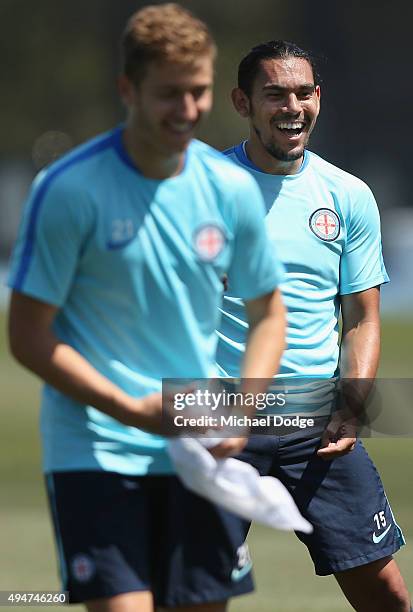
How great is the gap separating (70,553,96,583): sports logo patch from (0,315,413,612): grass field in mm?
3038

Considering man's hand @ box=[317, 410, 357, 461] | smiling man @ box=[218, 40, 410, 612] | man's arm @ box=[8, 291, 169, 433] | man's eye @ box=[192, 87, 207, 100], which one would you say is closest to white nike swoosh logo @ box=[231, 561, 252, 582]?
man's arm @ box=[8, 291, 169, 433]

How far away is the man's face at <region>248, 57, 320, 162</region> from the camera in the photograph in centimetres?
598

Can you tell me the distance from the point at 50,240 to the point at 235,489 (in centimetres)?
93

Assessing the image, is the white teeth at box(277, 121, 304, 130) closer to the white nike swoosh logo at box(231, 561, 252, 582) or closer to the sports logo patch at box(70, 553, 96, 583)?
the white nike swoosh logo at box(231, 561, 252, 582)

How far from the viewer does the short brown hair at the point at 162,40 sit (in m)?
4.17

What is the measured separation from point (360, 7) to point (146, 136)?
155ft

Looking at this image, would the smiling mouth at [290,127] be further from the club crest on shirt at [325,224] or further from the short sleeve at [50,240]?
the short sleeve at [50,240]

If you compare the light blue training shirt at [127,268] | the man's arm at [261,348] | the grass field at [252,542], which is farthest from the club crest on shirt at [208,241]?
the grass field at [252,542]

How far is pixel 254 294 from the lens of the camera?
455cm

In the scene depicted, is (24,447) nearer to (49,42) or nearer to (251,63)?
(251,63)

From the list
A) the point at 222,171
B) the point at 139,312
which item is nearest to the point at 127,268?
the point at 139,312

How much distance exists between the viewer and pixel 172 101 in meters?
4.20

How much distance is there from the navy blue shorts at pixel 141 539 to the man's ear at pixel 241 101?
2243 millimetres

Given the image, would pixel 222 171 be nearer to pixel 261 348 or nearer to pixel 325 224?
pixel 261 348
